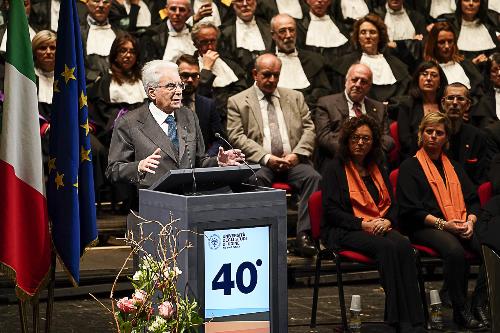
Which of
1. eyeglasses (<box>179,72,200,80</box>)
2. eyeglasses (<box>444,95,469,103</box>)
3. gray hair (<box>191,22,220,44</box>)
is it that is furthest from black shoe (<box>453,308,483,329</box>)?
gray hair (<box>191,22,220,44</box>)

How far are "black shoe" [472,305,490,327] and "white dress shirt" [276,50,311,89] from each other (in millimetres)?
3421

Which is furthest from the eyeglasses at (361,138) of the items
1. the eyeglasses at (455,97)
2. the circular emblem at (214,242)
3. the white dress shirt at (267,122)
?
the circular emblem at (214,242)

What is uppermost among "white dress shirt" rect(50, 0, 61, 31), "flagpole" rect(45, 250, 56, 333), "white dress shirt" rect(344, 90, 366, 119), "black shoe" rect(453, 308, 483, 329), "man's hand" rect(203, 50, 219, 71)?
"white dress shirt" rect(50, 0, 61, 31)

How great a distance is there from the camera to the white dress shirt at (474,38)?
1250 centimetres

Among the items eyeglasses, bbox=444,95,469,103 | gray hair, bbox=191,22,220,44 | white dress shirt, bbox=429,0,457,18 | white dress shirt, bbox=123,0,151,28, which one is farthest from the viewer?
white dress shirt, bbox=429,0,457,18

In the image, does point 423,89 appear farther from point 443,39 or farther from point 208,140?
point 208,140

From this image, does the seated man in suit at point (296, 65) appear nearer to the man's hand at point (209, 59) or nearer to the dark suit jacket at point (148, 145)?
the man's hand at point (209, 59)

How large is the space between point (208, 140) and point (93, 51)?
183 cm

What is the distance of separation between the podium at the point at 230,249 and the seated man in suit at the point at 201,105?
3341 mm

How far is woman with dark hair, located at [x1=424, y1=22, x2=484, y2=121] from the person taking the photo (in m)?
11.4

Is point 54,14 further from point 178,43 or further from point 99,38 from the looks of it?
point 178,43

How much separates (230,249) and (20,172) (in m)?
1.13

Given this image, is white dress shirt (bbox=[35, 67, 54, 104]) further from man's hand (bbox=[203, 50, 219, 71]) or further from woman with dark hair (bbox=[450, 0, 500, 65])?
woman with dark hair (bbox=[450, 0, 500, 65])

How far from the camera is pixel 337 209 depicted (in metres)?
8.72
